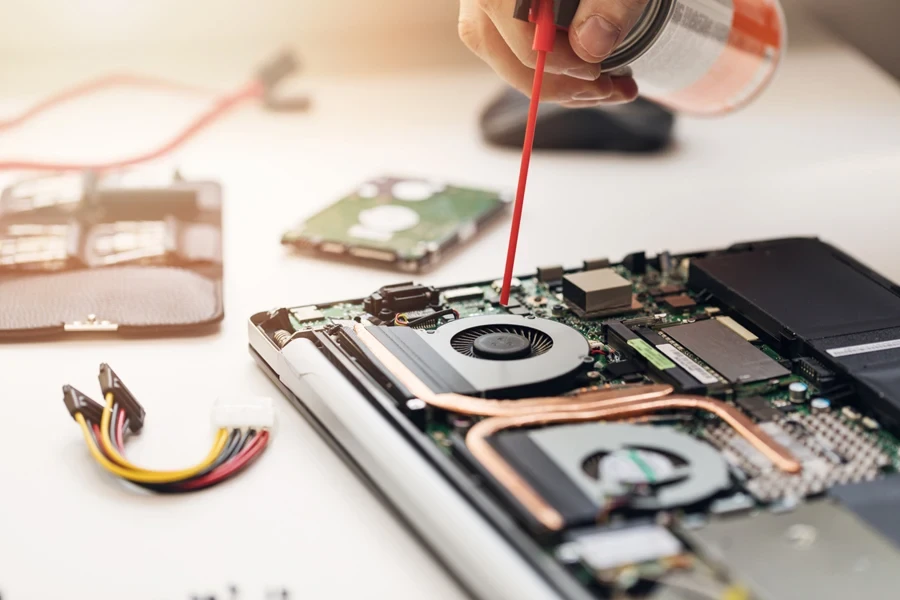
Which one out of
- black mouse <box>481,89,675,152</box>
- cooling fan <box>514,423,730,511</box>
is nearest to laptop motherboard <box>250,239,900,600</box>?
cooling fan <box>514,423,730,511</box>

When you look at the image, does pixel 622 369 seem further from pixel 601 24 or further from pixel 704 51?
pixel 704 51

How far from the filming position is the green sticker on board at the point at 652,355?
993 mm

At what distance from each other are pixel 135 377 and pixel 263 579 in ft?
1.31

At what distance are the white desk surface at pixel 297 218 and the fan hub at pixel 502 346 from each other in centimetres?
19

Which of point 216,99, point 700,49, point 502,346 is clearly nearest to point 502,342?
point 502,346

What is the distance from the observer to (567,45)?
115 centimetres

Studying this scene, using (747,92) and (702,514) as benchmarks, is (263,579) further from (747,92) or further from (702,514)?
(747,92)

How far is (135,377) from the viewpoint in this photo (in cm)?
114

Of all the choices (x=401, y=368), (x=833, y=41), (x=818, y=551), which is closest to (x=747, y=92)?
(x=401, y=368)

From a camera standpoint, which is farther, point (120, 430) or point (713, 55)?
point (713, 55)

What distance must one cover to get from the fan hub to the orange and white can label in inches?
15.5

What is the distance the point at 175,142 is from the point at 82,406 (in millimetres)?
956

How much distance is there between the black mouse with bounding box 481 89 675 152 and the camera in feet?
6.04

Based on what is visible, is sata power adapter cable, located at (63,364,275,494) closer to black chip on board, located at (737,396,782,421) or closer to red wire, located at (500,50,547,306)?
red wire, located at (500,50,547,306)
